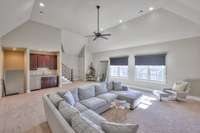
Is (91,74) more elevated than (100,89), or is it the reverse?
(91,74)

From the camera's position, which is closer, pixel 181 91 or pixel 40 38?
pixel 181 91

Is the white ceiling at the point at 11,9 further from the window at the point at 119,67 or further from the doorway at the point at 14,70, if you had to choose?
the window at the point at 119,67

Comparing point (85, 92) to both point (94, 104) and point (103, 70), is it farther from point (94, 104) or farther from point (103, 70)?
point (103, 70)

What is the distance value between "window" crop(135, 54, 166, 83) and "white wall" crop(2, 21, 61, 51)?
5.81 m

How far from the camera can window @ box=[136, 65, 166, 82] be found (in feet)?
20.7

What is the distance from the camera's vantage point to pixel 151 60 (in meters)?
6.56

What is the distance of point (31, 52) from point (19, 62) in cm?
100

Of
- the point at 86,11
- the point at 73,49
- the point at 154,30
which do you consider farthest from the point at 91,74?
the point at 154,30

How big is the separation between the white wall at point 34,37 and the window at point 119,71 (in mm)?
4628

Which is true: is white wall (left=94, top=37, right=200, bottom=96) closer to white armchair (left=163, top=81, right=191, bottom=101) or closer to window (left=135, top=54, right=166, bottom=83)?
window (left=135, top=54, right=166, bottom=83)

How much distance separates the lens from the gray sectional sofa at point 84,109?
1.32 m

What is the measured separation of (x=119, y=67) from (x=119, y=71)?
32 cm

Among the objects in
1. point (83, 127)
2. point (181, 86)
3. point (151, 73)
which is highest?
point (151, 73)

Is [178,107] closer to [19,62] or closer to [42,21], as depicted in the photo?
[42,21]
